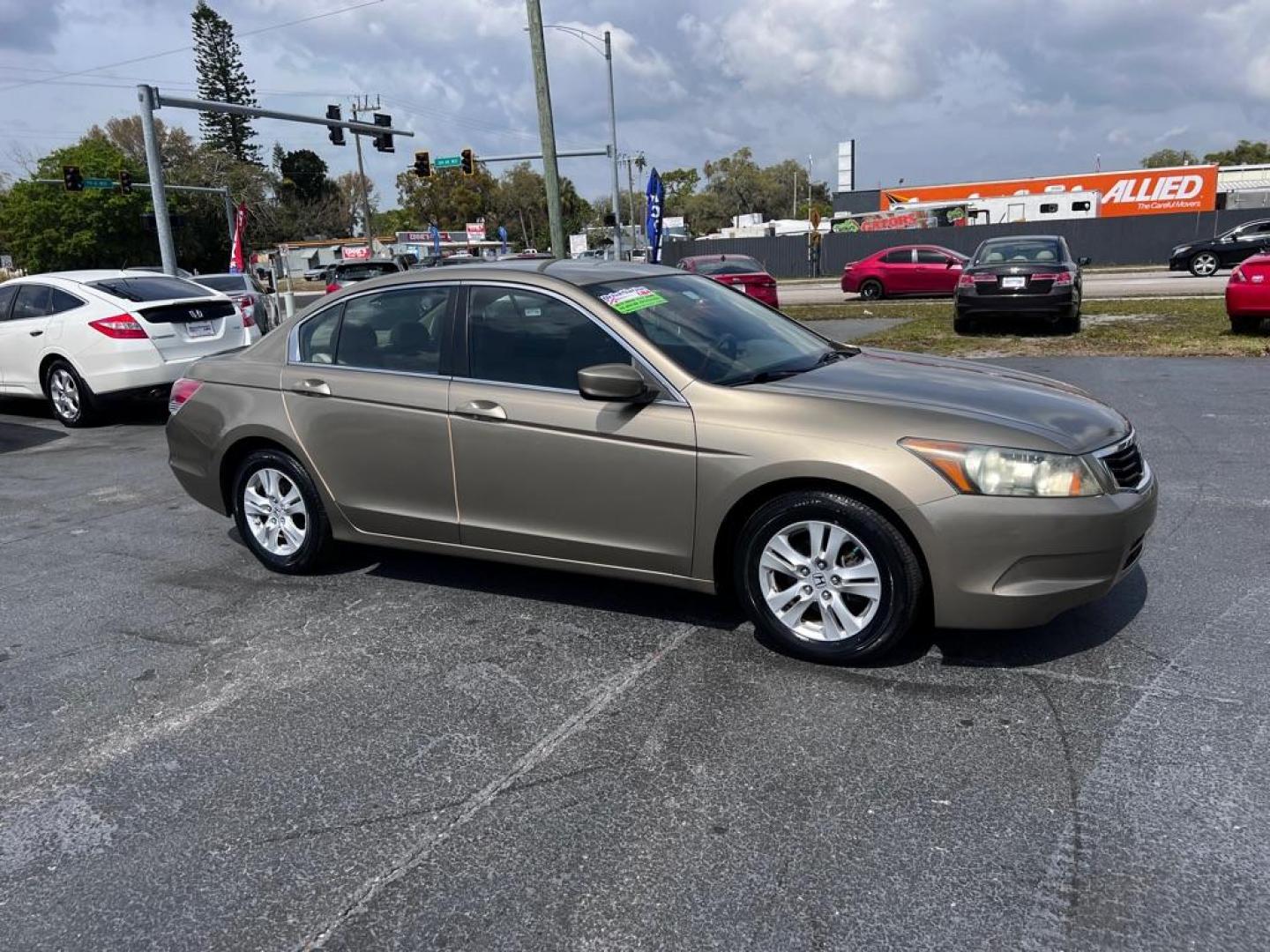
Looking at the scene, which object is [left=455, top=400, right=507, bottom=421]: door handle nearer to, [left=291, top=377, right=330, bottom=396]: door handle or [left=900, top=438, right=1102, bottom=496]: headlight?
[left=291, top=377, right=330, bottom=396]: door handle

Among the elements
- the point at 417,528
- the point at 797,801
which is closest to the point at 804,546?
the point at 797,801

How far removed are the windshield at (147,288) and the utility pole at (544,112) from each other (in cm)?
767

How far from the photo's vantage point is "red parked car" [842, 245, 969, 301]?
26141mm

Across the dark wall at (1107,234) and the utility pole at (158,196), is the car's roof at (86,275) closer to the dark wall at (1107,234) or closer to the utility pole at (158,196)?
the utility pole at (158,196)

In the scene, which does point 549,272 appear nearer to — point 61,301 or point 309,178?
point 61,301

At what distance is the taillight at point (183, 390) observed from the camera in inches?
216

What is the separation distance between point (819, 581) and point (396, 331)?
2.42m

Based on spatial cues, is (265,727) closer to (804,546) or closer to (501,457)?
(501,457)

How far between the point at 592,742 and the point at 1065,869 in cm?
151

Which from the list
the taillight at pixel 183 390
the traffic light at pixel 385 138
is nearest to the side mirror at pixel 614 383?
the taillight at pixel 183 390

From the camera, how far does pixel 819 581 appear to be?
3818mm

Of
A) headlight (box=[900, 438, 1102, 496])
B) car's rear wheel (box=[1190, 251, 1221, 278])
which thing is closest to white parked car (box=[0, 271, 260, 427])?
headlight (box=[900, 438, 1102, 496])

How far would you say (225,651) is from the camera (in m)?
4.36

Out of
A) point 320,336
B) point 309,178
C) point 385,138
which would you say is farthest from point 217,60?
point 320,336
